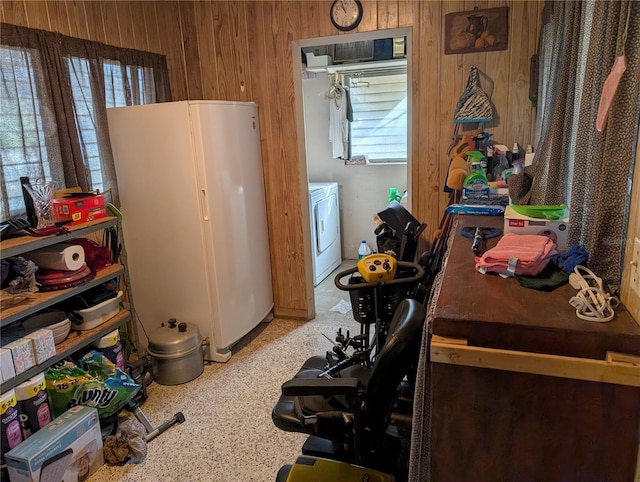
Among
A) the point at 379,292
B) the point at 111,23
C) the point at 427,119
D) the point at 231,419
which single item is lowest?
the point at 231,419

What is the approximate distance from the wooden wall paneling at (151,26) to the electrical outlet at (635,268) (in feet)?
9.88

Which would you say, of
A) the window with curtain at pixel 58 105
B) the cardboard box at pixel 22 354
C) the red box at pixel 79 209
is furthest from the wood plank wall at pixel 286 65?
the cardboard box at pixel 22 354

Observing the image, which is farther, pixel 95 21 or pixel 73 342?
pixel 95 21

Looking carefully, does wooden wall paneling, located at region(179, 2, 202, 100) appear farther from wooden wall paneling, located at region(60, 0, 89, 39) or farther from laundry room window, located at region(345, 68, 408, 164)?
laundry room window, located at region(345, 68, 408, 164)

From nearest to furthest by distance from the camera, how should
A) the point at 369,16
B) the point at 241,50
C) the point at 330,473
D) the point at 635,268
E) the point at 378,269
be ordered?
the point at 635,268 → the point at 330,473 → the point at 378,269 → the point at 369,16 → the point at 241,50

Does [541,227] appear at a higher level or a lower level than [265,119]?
lower

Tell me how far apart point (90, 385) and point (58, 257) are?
2.05 feet

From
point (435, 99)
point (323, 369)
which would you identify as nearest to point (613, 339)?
point (323, 369)

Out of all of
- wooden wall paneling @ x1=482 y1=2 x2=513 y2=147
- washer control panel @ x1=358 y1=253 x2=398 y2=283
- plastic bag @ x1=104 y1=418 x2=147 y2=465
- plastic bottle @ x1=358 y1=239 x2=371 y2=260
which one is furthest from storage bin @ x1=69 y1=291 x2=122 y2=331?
plastic bottle @ x1=358 y1=239 x2=371 y2=260

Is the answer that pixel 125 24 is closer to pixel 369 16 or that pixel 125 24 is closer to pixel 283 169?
pixel 283 169

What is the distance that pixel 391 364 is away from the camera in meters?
1.39

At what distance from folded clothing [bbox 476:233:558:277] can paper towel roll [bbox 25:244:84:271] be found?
1.86 metres

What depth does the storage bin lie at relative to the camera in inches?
87.7

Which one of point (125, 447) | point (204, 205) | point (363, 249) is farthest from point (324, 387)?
point (363, 249)
